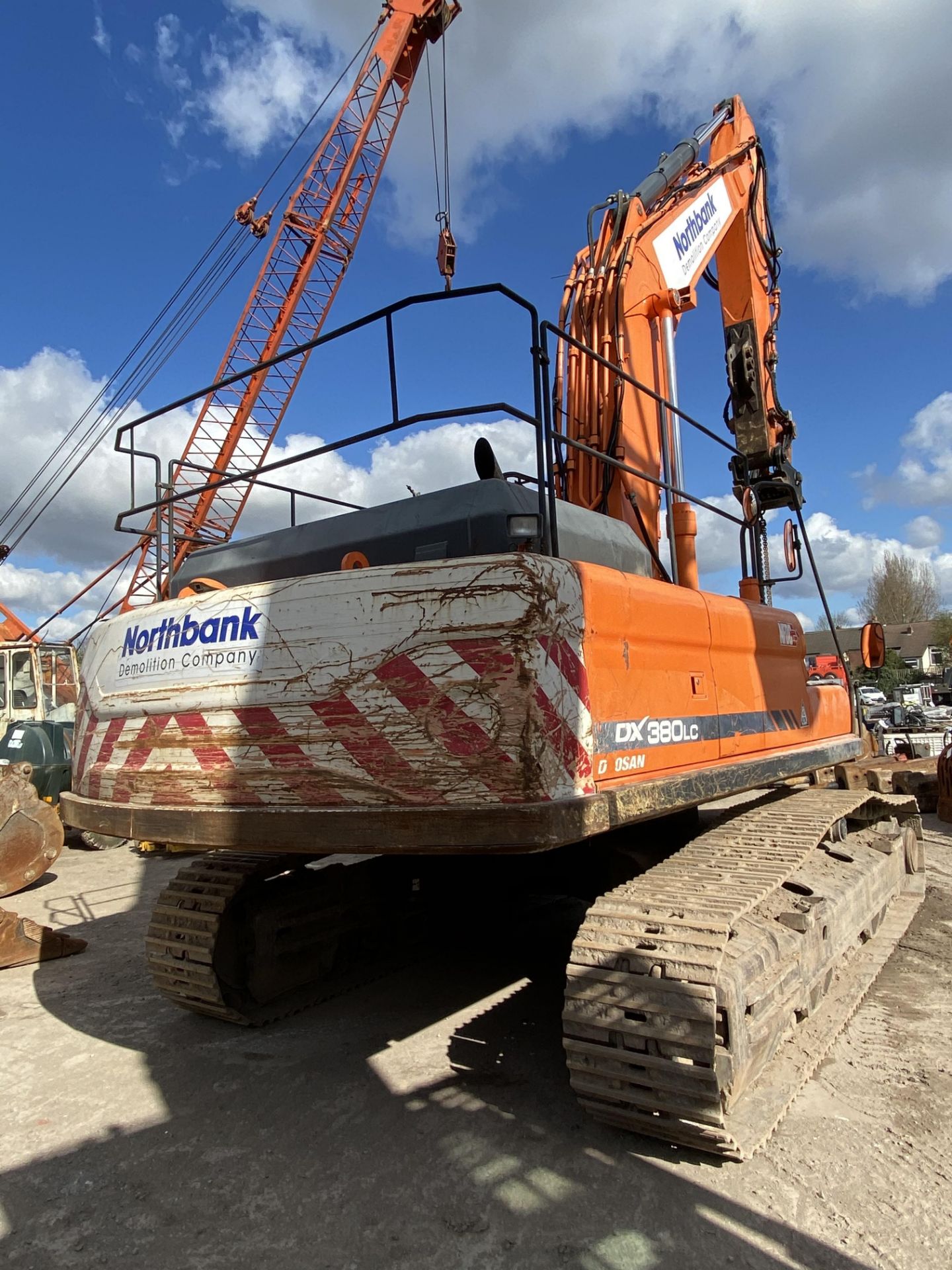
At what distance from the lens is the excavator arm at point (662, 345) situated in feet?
16.2

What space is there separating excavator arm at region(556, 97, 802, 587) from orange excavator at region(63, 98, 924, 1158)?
0.10 ft

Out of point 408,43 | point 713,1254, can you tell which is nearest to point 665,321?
point 713,1254

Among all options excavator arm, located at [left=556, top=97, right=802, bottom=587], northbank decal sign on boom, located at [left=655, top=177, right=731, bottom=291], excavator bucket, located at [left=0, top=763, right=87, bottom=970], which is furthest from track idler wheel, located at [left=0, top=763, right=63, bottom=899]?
northbank decal sign on boom, located at [left=655, top=177, right=731, bottom=291]

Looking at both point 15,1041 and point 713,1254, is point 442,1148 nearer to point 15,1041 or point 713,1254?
point 713,1254

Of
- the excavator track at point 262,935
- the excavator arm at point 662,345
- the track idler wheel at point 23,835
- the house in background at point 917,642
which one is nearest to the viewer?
the excavator track at point 262,935

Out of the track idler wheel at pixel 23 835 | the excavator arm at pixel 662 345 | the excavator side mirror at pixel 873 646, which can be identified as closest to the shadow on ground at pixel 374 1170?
the excavator arm at pixel 662 345

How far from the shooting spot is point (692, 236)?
19.5 ft

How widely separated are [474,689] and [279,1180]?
1.76m

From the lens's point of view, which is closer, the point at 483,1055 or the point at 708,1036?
the point at 708,1036

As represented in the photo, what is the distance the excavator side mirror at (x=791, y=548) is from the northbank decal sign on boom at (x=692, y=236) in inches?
68.8

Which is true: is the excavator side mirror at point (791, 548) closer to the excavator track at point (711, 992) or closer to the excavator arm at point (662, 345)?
the excavator arm at point (662, 345)

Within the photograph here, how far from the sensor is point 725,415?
6598 millimetres

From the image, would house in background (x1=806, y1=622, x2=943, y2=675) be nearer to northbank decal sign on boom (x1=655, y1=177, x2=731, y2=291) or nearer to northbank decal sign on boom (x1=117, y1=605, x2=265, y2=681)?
northbank decal sign on boom (x1=655, y1=177, x2=731, y2=291)

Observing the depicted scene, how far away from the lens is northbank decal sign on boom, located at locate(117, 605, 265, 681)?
3174 mm
